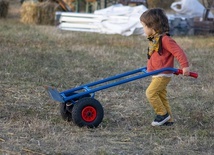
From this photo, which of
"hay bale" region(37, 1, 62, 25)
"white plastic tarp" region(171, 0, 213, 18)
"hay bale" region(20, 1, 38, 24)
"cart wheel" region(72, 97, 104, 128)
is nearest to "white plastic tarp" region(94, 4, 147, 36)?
"white plastic tarp" region(171, 0, 213, 18)

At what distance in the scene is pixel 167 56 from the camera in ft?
19.9

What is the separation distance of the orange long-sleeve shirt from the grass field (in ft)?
2.24

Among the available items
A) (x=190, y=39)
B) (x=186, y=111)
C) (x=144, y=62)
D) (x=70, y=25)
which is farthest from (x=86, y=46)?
(x=186, y=111)

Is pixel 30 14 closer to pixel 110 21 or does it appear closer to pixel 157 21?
pixel 110 21

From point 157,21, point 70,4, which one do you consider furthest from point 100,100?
point 70,4

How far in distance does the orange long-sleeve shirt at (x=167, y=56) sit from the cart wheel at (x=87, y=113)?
781 mm

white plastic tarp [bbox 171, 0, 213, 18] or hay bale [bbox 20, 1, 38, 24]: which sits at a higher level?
white plastic tarp [bbox 171, 0, 213, 18]

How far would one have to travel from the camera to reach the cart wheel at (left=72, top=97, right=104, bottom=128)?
230 inches

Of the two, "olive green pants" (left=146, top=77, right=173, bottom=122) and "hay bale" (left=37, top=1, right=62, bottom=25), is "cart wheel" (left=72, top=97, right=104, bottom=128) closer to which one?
"olive green pants" (left=146, top=77, right=173, bottom=122)

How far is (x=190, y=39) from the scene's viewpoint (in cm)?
1566

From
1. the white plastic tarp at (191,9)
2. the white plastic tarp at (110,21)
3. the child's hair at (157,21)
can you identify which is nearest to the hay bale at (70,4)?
the white plastic tarp at (110,21)

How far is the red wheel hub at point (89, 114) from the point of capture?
19.3 feet

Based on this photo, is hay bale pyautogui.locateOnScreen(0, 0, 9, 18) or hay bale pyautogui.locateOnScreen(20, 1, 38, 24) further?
hay bale pyautogui.locateOnScreen(0, 0, 9, 18)

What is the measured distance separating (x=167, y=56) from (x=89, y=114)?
3.47 ft
